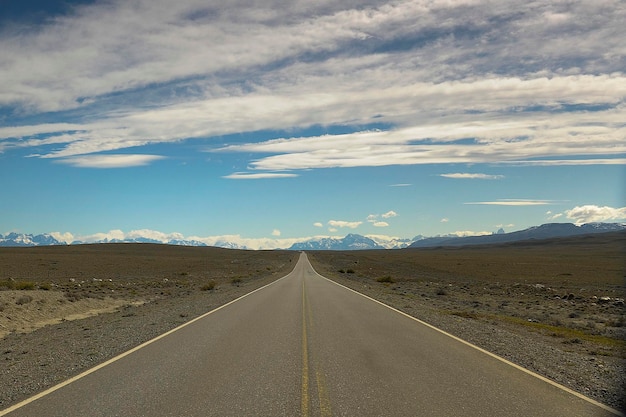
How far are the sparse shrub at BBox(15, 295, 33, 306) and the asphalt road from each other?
42.6ft

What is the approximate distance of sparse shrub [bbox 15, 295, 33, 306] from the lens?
2292cm

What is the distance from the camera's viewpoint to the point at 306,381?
874cm

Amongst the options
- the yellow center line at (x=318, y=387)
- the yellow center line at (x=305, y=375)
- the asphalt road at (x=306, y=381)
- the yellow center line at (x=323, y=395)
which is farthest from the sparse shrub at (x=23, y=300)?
the yellow center line at (x=323, y=395)

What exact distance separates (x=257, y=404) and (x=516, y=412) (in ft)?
12.5

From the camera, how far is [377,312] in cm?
2056

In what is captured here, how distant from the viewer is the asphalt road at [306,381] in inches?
284

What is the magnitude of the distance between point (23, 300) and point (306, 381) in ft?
65.3

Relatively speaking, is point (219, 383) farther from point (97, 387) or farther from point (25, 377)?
point (25, 377)

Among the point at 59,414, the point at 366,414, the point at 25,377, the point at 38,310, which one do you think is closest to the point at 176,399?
the point at 59,414

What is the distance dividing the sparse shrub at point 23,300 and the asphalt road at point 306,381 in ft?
42.6

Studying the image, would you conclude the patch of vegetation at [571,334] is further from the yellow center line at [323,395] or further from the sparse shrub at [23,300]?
the sparse shrub at [23,300]

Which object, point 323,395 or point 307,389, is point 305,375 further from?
point 323,395

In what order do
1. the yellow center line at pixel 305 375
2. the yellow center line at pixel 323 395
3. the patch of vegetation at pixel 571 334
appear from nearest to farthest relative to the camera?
the yellow center line at pixel 323 395 < the yellow center line at pixel 305 375 < the patch of vegetation at pixel 571 334

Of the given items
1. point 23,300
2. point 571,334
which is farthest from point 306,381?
point 23,300
